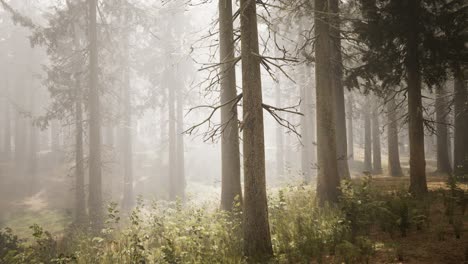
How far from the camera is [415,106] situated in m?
9.54

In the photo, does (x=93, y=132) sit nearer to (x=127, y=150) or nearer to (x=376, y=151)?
(x=127, y=150)

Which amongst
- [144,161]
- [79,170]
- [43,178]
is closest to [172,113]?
[79,170]

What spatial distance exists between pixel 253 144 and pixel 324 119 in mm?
4412

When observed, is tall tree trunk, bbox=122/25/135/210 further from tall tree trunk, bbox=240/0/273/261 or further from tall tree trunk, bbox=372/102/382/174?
tall tree trunk, bbox=240/0/273/261

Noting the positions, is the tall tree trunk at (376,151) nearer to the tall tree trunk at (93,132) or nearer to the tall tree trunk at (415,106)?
the tall tree trunk at (415,106)

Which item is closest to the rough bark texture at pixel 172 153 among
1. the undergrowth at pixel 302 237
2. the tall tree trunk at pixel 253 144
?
the undergrowth at pixel 302 237

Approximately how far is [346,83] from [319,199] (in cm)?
412

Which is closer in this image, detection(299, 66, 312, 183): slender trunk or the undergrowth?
the undergrowth

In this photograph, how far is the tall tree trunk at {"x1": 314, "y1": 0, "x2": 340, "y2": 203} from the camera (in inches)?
381

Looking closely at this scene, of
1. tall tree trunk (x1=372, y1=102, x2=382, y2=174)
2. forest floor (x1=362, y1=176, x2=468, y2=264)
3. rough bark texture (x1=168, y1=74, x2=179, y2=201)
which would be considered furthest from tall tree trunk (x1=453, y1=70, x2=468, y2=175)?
rough bark texture (x1=168, y1=74, x2=179, y2=201)

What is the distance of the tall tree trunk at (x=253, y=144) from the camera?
6.08 meters

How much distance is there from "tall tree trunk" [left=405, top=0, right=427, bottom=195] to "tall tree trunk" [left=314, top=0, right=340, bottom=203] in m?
2.28

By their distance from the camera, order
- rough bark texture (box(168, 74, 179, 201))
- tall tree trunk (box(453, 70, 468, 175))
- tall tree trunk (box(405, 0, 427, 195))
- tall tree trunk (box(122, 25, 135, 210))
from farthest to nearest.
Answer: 1. rough bark texture (box(168, 74, 179, 201))
2. tall tree trunk (box(122, 25, 135, 210))
3. tall tree trunk (box(453, 70, 468, 175))
4. tall tree trunk (box(405, 0, 427, 195))

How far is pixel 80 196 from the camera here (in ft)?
59.9
